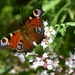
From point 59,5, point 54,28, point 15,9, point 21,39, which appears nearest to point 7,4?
point 15,9

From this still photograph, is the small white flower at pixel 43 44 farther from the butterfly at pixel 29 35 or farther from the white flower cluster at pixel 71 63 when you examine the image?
the white flower cluster at pixel 71 63


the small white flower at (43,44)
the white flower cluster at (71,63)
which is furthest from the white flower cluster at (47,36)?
the white flower cluster at (71,63)

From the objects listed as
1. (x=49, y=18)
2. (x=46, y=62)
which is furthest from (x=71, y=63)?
(x=49, y=18)

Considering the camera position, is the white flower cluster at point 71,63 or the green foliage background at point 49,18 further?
the green foliage background at point 49,18

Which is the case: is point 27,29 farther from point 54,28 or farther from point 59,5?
point 59,5

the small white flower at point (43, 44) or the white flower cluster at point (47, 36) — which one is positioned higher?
the white flower cluster at point (47, 36)

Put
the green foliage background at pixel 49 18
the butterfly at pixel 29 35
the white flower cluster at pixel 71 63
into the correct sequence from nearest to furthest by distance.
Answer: the butterfly at pixel 29 35
the white flower cluster at pixel 71 63
the green foliage background at pixel 49 18
